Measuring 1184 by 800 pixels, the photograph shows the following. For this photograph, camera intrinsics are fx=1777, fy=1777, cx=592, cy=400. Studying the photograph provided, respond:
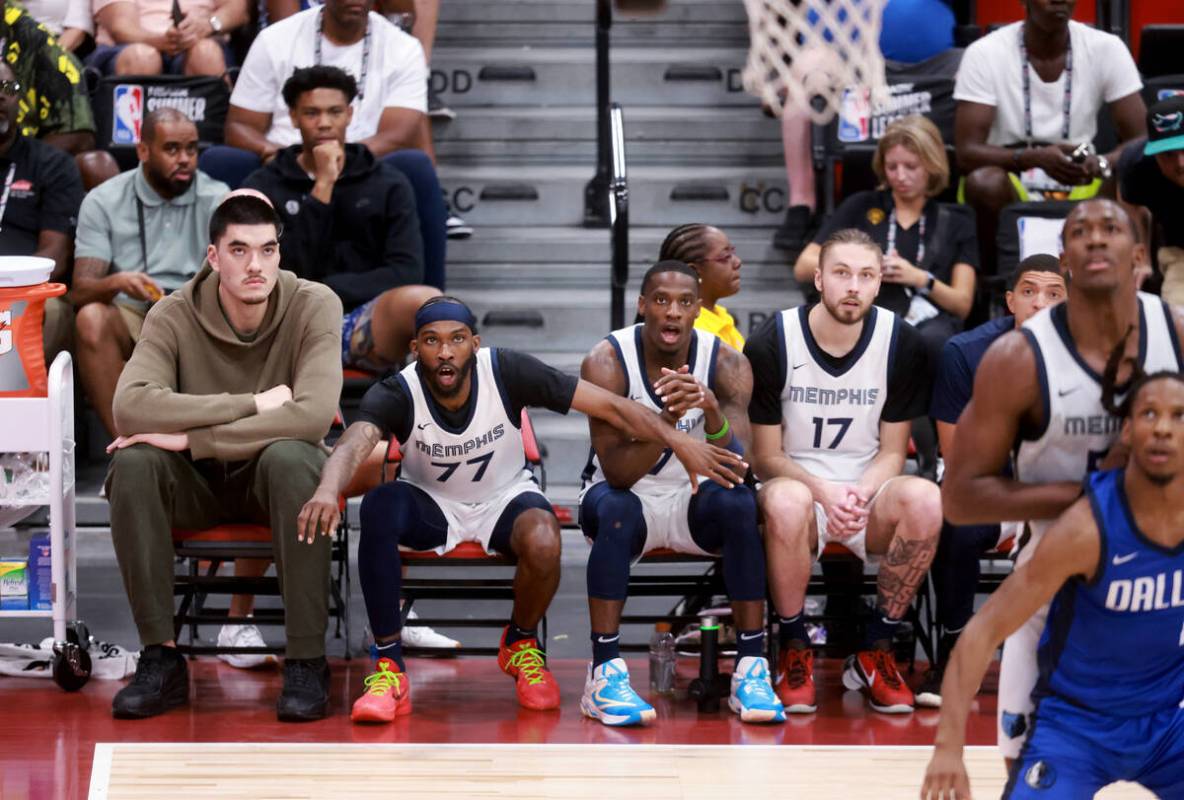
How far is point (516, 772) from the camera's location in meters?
4.62

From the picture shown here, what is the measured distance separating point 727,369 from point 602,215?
276 centimetres

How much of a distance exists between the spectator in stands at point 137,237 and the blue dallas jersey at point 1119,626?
3.92 m

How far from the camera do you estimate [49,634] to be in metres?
6.11

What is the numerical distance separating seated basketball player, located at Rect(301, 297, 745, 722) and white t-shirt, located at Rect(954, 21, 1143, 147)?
112 inches

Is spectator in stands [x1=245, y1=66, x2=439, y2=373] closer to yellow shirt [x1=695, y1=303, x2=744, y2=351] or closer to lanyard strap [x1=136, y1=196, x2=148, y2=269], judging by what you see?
lanyard strap [x1=136, y1=196, x2=148, y2=269]

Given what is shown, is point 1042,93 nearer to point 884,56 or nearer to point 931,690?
point 884,56

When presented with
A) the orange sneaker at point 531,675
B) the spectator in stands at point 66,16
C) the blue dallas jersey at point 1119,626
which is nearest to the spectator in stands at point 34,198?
the spectator in stands at point 66,16

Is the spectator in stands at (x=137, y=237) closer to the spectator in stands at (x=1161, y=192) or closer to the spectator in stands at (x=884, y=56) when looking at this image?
the spectator in stands at (x=884, y=56)

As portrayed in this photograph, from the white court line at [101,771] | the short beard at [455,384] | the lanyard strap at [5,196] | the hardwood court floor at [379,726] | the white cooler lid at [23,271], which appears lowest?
the hardwood court floor at [379,726]

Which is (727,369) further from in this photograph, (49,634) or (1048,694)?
(49,634)

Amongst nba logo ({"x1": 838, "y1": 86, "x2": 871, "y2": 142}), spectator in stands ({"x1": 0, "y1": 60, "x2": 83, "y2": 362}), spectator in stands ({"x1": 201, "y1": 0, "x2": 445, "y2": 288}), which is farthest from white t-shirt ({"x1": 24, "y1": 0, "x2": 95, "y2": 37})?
nba logo ({"x1": 838, "y1": 86, "x2": 871, "y2": 142})

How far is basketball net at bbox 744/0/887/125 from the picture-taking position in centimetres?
757

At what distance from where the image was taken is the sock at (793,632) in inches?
207

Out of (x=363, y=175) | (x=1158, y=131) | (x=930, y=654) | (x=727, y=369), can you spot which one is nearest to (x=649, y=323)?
(x=727, y=369)
